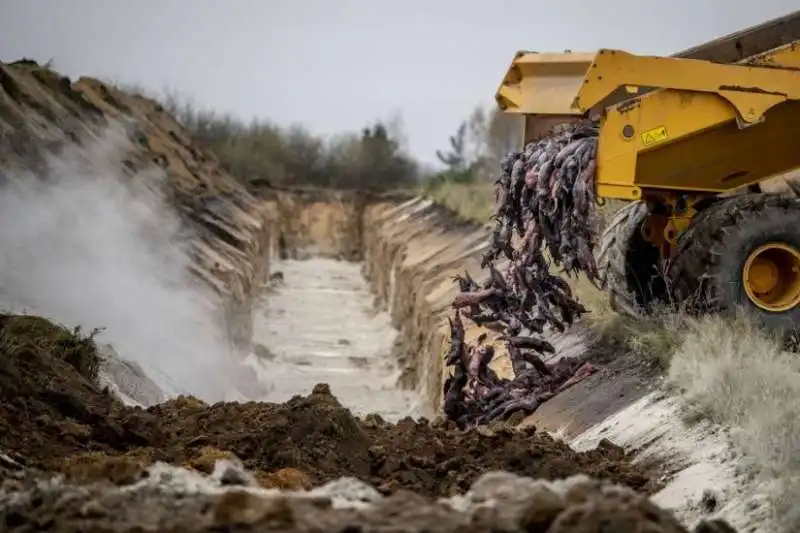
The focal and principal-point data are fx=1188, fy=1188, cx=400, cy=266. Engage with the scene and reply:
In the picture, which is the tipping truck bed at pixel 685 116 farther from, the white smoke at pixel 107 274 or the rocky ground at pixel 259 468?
the white smoke at pixel 107 274

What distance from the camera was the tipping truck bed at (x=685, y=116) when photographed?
7.84 m

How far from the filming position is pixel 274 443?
6145 mm

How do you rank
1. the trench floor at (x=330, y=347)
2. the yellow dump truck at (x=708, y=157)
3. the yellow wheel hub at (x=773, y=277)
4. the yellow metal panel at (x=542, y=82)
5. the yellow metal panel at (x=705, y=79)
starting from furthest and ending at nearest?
the trench floor at (x=330, y=347), the yellow metal panel at (x=542, y=82), the yellow wheel hub at (x=773, y=277), the yellow dump truck at (x=708, y=157), the yellow metal panel at (x=705, y=79)

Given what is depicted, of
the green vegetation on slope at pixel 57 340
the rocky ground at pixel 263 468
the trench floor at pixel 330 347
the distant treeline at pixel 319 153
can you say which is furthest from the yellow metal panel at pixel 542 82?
the distant treeline at pixel 319 153

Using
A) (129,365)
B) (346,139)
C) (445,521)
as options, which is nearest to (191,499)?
(445,521)

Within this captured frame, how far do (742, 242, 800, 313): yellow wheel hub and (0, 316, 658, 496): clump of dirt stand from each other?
6.75ft

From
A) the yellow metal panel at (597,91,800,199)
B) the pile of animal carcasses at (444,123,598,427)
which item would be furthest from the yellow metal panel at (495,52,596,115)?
the yellow metal panel at (597,91,800,199)

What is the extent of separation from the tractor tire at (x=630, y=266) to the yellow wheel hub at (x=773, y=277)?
1158mm

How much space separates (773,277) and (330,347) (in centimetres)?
1306

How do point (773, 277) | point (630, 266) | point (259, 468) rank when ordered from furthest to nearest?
point (630, 266), point (773, 277), point (259, 468)

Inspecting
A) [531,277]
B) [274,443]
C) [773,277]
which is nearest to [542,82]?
[531,277]

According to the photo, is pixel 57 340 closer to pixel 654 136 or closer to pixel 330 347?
pixel 654 136

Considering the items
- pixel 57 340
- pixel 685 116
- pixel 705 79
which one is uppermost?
pixel 705 79

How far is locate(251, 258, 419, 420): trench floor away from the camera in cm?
1558
